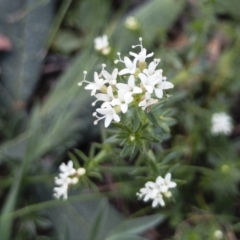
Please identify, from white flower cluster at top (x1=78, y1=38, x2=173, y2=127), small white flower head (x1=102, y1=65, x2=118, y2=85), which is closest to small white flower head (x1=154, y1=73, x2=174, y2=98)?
white flower cluster at top (x1=78, y1=38, x2=173, y2=127)

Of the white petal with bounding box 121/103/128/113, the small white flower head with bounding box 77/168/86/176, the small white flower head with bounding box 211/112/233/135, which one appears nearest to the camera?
the white petal with bounding box 121/103/128/113

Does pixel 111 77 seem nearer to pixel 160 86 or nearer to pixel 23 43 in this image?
pixel 160 86

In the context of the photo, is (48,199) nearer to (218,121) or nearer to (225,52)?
(218,121)

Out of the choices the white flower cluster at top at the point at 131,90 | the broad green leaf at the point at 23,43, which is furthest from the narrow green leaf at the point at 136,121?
the broad green leaf at the point at 23,43

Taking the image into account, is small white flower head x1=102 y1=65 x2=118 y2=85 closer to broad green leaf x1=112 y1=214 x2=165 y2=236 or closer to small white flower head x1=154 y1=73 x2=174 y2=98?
small white flower head x1=154 y1=73 x2=174 y2=98

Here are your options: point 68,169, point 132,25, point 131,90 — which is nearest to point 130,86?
point 131,90

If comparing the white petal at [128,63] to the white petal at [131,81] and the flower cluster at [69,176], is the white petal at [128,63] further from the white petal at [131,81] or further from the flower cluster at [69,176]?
the flower cluster at [69,176]

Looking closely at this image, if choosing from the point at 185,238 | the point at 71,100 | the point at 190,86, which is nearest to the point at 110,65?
the point at 71,100
